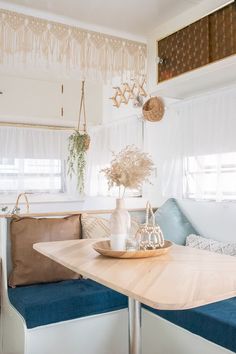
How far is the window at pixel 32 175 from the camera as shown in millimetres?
4828

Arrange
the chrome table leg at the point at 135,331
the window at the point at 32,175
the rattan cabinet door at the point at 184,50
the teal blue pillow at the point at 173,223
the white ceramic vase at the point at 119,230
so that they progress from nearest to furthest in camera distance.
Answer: the chrome table leg at the point at 135,331, the white ceramic vase at the point at 119,230, the rattan cabinet door at the point at 184,50, the teal blue pillow at the point at 173,223, the window at the point at 32,175

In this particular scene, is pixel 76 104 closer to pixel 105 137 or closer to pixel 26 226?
pixel 105 137

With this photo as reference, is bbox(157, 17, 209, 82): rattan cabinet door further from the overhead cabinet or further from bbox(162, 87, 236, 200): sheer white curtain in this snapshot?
Answer: bbox(162, 87, 236, 200): sheer white curtain

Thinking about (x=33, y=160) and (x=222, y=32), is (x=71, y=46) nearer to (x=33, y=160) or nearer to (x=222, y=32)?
(x=222, y=32)

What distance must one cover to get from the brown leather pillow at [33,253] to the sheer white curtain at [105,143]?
1.87 metres

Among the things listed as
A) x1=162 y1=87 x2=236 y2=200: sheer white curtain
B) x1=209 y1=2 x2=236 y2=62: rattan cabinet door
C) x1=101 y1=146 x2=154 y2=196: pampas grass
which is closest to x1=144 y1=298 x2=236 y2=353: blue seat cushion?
x1=101 y1=146 x2=154 y2=196: pampas grass

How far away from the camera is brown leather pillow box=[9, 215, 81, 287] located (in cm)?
238

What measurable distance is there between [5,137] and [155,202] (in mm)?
2269

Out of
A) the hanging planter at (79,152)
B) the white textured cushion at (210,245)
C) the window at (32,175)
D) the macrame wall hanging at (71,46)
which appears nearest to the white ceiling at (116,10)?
the macrame wall hanging at (71,46)

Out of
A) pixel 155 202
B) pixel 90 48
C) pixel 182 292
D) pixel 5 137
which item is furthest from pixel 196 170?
pixel 5 137

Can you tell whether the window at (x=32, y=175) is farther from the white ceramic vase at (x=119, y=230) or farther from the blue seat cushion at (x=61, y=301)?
the white ceramic vase at (x=119, y=230)

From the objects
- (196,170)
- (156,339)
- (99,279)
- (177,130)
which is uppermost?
(177,130)

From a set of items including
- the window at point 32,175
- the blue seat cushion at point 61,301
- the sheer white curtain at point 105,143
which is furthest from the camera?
the window at point 32,175

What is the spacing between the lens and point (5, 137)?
487 cm
